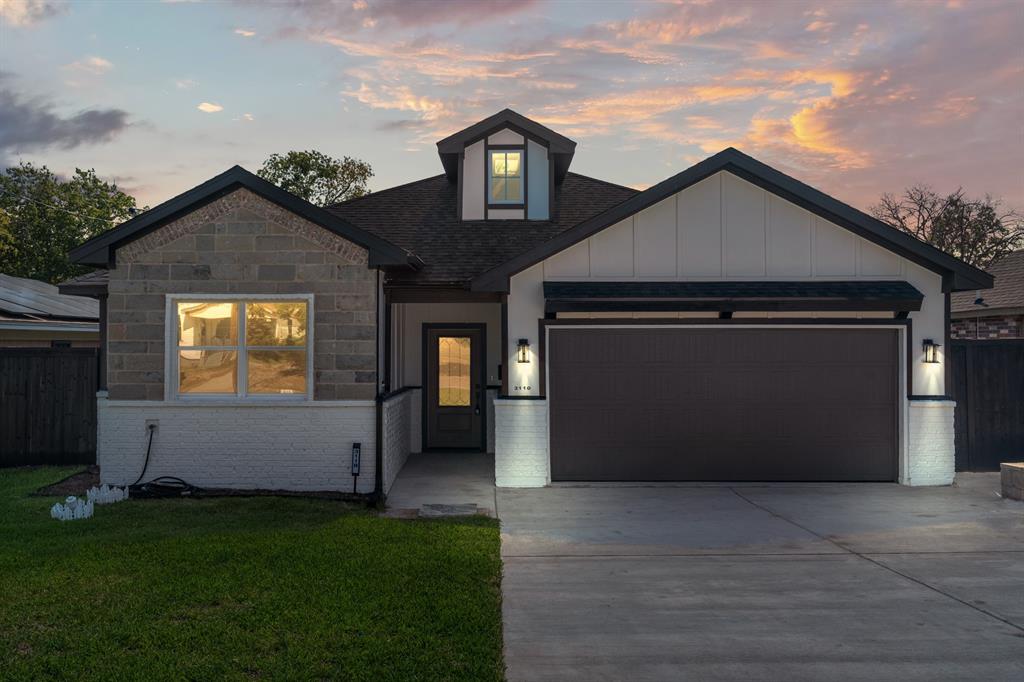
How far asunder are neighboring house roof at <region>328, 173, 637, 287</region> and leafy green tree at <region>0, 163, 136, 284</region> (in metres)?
32.1

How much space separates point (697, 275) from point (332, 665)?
8.39m

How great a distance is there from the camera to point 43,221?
42.3 meters

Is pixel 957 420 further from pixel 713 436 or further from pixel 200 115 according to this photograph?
pixel 200 115

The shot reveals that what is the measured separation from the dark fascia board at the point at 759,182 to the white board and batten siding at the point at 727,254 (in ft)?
0.59

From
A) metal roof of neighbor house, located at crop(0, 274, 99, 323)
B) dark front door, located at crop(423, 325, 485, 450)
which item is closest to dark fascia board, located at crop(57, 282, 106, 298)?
metal roof of neighbor house, located at crop(0, 274, 99, 323)

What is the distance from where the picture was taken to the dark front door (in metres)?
14.8

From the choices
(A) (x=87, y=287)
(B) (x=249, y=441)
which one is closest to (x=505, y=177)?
(B) (x=249, y=441)

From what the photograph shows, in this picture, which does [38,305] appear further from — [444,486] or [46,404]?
→ [444,486]

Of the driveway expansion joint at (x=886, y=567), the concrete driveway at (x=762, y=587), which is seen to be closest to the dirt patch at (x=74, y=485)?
the concrete driveway at (x=762, y=587)

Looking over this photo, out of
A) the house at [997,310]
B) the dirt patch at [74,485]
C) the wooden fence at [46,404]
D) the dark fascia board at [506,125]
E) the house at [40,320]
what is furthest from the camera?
the house at [997,310]

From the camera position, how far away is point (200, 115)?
18.9 metres

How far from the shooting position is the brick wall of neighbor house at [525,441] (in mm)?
11367

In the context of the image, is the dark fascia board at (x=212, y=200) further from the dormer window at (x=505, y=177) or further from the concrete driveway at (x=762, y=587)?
the dormer window at (x=505, y=177)

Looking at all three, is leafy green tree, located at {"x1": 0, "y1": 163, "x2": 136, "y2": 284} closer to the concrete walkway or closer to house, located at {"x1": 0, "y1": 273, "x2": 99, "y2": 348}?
house, located at {"x1": 0, "y1": 273, "x2": 99, "y2": 348}
